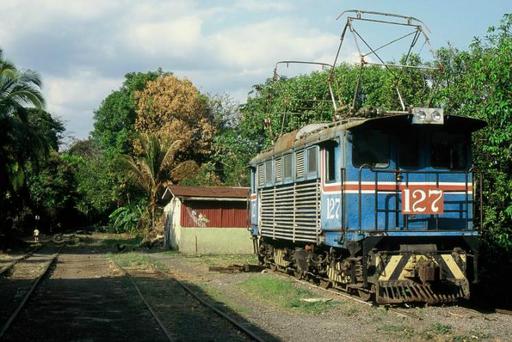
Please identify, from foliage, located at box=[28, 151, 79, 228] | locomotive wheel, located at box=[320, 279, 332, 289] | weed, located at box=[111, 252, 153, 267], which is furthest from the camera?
foliage, located at box=[28, 151, 79, 228]

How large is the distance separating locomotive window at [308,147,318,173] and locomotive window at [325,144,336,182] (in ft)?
1.83

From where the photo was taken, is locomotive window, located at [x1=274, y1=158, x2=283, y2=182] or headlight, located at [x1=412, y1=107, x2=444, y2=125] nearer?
headlight, located at [x1=412, y1=107, x2=444, y2=125]

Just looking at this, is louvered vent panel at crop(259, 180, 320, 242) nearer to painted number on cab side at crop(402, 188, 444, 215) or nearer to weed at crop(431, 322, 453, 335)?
painted number on cab side at crop(402, 188, 444, 215)

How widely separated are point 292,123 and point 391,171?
20.5 metres

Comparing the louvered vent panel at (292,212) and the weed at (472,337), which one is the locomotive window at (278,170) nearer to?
the louvered vent panel at (292,212)

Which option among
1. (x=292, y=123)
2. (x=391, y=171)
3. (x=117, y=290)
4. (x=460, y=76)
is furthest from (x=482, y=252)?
(x=292, y=123)

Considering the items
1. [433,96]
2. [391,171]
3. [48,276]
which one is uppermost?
[433,96]

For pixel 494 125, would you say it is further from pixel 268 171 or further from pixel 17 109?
pixel 17 109

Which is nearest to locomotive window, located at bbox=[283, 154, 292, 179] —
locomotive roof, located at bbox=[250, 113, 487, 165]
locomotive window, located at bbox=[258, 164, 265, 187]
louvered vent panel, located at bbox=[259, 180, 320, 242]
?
louvered vent panel, located at bbox=[259, 180, 320, 242]

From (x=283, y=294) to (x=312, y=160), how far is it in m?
2.82

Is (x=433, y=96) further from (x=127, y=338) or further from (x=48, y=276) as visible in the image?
(x=48, y=276)

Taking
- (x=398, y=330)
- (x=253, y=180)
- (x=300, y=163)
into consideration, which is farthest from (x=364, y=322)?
(x=253, y=180)

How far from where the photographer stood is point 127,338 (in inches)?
350

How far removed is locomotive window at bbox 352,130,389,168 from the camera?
38.7 ft
